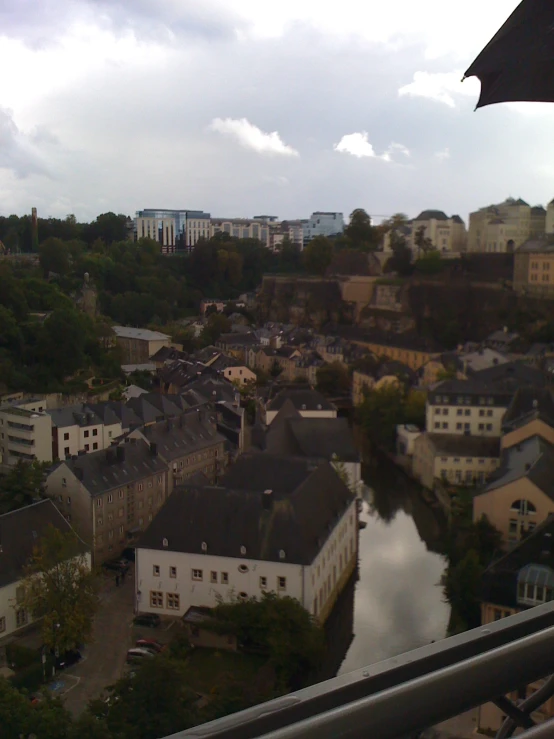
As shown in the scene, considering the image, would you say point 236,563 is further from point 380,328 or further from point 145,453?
point 380,328

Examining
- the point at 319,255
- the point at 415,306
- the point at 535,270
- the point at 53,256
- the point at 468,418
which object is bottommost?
the point at 468,418

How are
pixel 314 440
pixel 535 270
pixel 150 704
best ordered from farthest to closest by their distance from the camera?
A: 1. pixel 535 270
2. pixel 314 440
3. pixel 150 704

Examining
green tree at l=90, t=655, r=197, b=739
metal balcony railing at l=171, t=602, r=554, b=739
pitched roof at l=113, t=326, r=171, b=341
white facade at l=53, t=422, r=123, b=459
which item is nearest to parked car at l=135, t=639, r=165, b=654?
green tree at l=90, t=655, r=197, b=739

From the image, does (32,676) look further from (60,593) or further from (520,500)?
(520,500)

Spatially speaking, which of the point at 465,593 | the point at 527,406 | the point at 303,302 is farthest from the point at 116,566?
the point at 303,302

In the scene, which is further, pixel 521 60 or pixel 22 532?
pixel 22 532

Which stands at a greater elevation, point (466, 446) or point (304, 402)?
point (304, 402)
